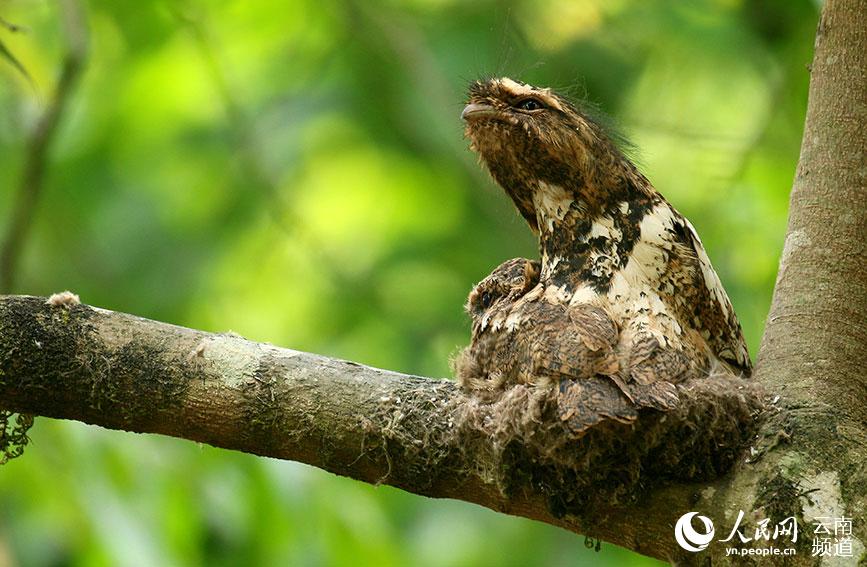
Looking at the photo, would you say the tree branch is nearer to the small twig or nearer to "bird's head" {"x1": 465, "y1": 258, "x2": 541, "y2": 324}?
"bird's head" {"x1": 465, "y1": 258, "x2": 541, "y2": 324}

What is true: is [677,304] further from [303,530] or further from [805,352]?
[303,530]

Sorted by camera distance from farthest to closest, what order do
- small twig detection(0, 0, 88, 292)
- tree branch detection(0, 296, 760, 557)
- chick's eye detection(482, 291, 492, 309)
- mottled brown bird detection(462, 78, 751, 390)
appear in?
small twig detection(0, 0, 88, 292)
chick's eye detection(482, 291, 492, 309)
mottled brown bird detection(462, 78, 751, 390)
tree branch detection(0, 296, 760, 557)

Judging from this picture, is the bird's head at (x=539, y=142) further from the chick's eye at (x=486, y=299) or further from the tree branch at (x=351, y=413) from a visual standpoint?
the tree branch at (x=351, y=413)

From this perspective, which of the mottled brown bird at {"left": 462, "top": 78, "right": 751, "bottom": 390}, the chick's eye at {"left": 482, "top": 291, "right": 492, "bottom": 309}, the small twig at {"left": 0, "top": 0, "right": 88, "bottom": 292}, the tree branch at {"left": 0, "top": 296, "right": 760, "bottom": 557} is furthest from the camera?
the small twig at {"left": 0, "top": 0, "right": 88, "bottom": 292}

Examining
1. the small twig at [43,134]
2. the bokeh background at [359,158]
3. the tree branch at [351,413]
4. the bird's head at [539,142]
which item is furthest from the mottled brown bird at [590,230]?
the bokeh background at [359,158]

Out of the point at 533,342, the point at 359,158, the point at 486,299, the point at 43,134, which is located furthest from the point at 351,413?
the point at 359,158

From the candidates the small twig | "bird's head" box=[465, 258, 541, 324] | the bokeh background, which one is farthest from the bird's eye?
the bokeh background
